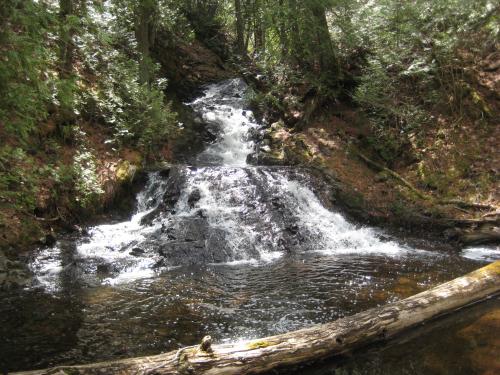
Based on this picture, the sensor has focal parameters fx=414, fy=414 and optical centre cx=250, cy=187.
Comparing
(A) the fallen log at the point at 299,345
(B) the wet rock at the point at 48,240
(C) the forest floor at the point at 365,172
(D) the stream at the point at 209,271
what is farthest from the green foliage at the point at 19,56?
(B) the wet rock at the point at 48,240

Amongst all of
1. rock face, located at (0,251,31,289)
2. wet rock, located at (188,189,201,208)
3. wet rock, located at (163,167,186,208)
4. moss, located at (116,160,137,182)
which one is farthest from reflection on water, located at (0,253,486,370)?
moss, located at (116,160,137,182)

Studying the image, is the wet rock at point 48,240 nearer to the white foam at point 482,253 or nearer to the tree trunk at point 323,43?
the white foam at point 482,253

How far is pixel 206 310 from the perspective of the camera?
231 inches

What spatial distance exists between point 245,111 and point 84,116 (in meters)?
8.00

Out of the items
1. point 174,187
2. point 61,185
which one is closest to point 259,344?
point 61,185

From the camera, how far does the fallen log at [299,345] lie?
3.48m

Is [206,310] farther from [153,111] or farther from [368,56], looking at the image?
[368,56]

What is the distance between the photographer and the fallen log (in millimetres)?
3477

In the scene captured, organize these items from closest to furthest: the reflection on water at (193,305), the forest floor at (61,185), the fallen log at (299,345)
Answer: the fallen log at (299,345)
the reflection on water at (193,305)
the forest floor at (61,185)

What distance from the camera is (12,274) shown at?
6730 millimetres

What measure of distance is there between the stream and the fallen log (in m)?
0.33

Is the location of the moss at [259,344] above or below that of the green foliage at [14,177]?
below

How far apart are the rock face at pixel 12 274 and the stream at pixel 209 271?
0.66ft

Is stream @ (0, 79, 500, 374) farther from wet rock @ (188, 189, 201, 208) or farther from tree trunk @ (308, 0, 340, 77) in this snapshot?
tree trunk @ (308, 0, 340, 77)
